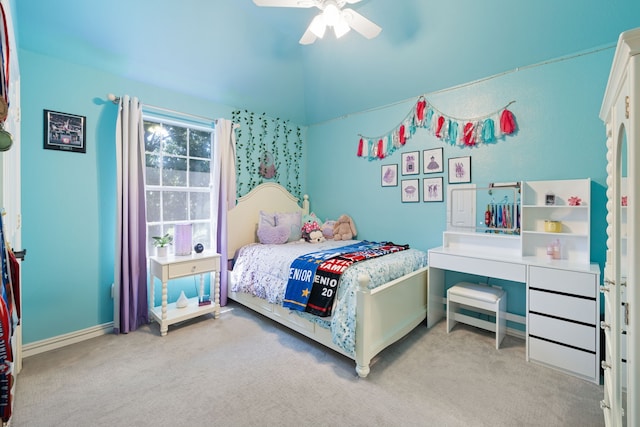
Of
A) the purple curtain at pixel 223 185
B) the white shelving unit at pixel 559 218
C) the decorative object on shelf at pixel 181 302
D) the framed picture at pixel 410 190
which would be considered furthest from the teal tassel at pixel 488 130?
the decorative object on shelf at pixel 181 302

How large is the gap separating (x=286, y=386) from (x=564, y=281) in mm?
2098

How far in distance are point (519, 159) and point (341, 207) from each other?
2.16 metres

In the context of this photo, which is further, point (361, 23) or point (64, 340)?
point (64, 340)

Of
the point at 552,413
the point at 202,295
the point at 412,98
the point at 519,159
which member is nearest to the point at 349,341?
the point at 552,413

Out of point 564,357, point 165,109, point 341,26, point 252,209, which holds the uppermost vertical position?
point 341,26

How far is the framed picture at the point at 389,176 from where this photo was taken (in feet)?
11.6

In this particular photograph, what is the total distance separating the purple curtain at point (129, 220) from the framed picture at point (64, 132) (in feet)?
0.92

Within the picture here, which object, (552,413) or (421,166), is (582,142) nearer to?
(421,166)

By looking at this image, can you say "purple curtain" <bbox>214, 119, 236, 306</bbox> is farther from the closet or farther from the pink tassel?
the closet

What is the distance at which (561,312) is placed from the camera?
6.88 feet

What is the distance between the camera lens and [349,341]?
205 cm

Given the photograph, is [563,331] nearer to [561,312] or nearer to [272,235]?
[561,312]

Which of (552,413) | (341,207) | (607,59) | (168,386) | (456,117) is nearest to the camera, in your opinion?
(552,413)

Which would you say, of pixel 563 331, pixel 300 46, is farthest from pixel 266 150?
pixel 563 331
